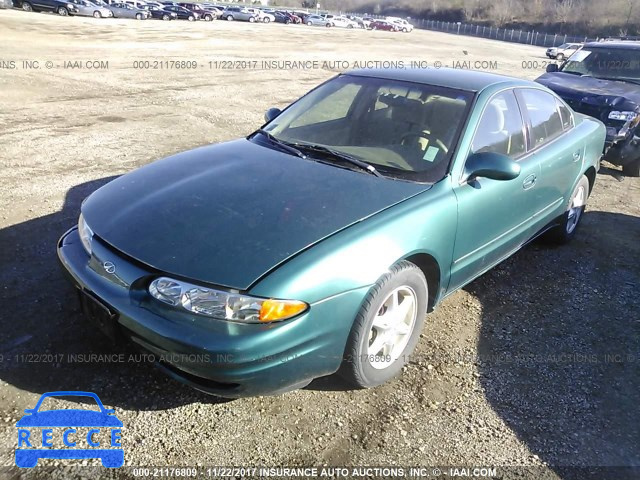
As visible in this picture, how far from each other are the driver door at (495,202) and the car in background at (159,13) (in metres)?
44.5

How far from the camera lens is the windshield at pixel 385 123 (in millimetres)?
3213

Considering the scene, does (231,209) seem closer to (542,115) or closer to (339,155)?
(339,155)

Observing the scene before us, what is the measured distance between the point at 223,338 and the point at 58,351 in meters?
1.31

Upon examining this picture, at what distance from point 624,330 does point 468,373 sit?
1.36 metres

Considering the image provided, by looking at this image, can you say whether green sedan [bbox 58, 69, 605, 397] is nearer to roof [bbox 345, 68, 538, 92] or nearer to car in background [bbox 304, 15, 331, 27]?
roof [bbox 345, 68, 538, 92]

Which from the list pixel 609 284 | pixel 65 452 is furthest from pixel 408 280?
pixel 609 284

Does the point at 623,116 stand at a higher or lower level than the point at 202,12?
lower

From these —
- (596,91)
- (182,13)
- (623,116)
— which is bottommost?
(623,116)

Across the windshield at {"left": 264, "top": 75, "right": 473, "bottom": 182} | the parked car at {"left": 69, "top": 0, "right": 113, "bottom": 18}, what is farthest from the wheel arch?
the parked car at {"left": 69, "top": 0, "right": 113, "bottom": 18}

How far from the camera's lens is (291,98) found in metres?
11.6

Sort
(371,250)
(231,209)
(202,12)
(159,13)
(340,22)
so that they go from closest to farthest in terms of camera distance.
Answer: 1. (371,250)
2. (231,209)
3. (159,13)
4. (202,12)
5. (340,22)

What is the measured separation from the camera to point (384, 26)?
61656 millimetres

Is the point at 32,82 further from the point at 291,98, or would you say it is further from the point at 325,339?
the point at 325,339

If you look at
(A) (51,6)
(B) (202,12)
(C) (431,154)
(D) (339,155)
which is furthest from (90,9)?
(C) (431,154)
